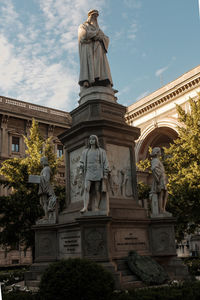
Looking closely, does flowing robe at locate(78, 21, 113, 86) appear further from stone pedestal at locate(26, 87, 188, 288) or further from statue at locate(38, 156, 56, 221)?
statue at locate(38, 156, 56, 221)

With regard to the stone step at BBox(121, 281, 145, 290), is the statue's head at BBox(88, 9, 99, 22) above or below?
above

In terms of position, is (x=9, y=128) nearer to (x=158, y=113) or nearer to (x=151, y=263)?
(x=158, y=113)

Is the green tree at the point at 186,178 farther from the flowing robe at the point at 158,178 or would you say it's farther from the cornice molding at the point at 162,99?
the cornice molding at the point at 162,99

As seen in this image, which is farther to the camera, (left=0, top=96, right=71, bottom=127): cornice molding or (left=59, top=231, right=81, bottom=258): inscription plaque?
(left=0, top=96, right=71, bottom=127): cornice molding

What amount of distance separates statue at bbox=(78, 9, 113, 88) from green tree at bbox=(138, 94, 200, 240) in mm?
9443

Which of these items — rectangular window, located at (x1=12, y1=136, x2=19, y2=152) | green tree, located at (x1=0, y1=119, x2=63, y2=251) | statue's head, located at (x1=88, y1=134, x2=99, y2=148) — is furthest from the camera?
rectangular window, located at (x1=12, y1=136, x2=19, y2=152)

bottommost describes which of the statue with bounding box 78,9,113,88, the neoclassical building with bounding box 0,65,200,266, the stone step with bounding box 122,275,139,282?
the stone step with bounding box 122,275,139,282

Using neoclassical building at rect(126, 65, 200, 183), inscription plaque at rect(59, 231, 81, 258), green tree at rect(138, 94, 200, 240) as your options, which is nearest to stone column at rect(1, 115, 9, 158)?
neoclassical building at rect(126, 65, 200, 183)

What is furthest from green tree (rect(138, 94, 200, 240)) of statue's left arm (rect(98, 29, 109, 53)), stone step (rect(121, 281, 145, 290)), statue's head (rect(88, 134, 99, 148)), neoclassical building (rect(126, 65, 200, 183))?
neoclassical building (rect(126, 65, 200, 183))

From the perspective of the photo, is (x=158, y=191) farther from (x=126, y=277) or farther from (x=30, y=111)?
(x=30, y=111)

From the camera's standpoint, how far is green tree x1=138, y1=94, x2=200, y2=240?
19734mm

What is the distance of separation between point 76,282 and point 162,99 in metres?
35.3

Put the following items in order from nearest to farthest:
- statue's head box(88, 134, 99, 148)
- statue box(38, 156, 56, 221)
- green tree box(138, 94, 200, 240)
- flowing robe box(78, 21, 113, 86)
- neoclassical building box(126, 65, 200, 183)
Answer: statue's head box(88, 134, 99, 148) < statue box(38, 156, 56, 221) < flowing robe box(78, 21, 113, 86) < green tree box(138, 94, 200, 240) < neoclassical building box(126, 65, 200, 183)

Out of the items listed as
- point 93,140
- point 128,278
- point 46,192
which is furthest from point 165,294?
point 46,192
